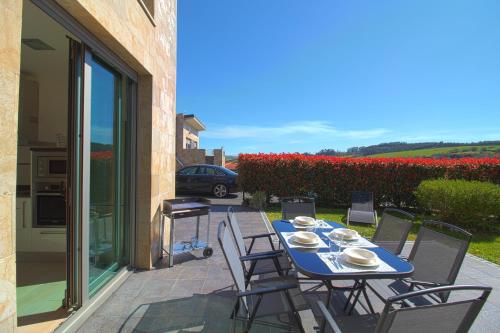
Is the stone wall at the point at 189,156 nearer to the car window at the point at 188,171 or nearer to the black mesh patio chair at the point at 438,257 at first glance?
the car window at the point at 188,171

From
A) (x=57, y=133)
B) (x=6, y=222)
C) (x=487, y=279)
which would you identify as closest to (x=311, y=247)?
(x=6, y=222)

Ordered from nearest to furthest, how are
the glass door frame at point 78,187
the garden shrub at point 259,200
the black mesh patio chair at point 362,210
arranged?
the glass door frame at point 78,187
the black mesh patio chair at point 362,210
the garden shrub at point 259,200

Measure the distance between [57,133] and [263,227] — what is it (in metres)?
4.65

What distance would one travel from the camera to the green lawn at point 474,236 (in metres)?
5.29

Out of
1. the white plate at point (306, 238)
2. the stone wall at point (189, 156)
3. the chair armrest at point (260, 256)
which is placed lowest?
the chair armrest at point (260, 256)

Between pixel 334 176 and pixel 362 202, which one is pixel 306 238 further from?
pixel 334 176

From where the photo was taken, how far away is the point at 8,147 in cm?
154

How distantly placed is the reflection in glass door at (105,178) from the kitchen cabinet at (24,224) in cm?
160

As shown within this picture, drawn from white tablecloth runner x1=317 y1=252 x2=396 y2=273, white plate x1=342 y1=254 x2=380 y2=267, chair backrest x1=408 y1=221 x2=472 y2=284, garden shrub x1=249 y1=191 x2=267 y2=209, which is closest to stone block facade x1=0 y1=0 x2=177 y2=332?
white tablecloth runner x1=317 y1=252 x2=396 y2=273

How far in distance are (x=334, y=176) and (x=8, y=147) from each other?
918 centimetres

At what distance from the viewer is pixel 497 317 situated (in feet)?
10.0

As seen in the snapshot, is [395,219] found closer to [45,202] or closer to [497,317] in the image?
[497,317]

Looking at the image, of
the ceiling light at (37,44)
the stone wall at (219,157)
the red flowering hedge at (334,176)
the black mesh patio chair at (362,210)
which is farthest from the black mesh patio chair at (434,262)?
the stone wall at (219,157)

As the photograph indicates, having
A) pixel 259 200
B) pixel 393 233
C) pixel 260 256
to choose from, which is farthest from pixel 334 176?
pixel 260 256
